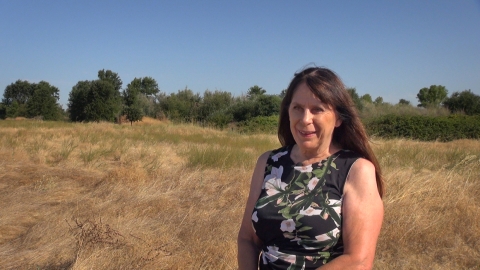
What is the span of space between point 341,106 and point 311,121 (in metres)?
0.14

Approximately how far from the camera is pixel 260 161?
1.89m

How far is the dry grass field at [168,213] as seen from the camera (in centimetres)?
362

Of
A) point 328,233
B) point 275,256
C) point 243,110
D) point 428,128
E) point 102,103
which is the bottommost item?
point 428,128

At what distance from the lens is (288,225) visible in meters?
1.59

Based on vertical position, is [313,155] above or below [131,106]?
below

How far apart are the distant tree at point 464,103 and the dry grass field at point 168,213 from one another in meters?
22.7

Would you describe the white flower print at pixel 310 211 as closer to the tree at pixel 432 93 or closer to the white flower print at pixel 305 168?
the white flower print at pixel 305 168

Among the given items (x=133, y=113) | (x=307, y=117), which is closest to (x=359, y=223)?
(x=307, y=117)

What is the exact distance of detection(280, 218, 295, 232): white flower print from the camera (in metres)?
1.58

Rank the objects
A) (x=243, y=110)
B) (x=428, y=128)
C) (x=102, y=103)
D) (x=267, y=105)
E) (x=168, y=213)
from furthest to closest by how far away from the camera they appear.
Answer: (x=102, y=103) < (x=243, y=110) < (x=267, y=105) < (x=428, y=128) < (x=168, y=213)

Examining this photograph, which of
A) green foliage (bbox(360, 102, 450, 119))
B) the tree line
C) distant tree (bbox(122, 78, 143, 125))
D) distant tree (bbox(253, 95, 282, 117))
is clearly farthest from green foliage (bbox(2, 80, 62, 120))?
green foliage (bbox(360, 102, 450, 119))

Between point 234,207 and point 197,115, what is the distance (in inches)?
1239

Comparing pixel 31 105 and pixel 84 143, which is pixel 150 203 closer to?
pixel 84 143

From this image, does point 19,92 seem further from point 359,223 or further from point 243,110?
point 359,223
